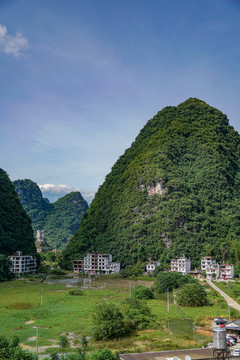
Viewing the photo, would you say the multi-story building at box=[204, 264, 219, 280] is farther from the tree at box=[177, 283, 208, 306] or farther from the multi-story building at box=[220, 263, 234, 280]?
the tree at box=[177, 283, 208, 306]

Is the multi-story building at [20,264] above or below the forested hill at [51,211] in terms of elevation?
below

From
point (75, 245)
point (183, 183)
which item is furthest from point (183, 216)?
point (75, 245)

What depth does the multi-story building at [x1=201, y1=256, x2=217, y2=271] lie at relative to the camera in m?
62.5

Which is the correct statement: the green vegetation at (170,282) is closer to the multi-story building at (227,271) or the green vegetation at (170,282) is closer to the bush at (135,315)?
the bush at (135,315)

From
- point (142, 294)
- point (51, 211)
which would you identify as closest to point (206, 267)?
point (142, 294)

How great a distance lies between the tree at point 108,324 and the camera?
1005 inches

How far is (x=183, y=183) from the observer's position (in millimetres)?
80312

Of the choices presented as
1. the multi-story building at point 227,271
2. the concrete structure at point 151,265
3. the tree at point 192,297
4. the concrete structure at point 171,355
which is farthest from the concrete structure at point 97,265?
the concrete structure at point 171,355

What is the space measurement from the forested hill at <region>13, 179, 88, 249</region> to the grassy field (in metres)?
107

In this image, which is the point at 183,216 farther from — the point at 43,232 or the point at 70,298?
the point at 43,232

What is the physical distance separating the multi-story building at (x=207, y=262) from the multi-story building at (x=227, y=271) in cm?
245

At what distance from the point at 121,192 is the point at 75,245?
1854 cm

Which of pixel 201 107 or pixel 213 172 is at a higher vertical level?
pixel 201 107

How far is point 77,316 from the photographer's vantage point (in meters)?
32.3
